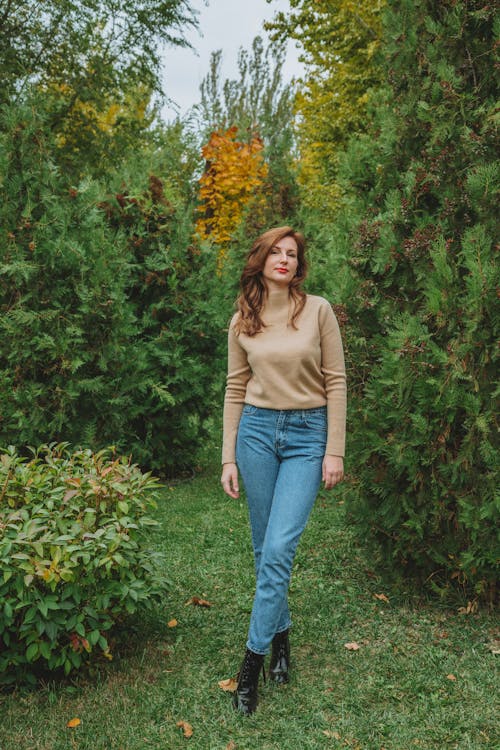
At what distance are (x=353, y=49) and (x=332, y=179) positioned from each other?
11.0 feet

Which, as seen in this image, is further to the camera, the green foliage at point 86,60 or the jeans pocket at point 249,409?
the green foliage at point 86,60

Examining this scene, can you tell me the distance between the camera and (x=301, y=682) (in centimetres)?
338

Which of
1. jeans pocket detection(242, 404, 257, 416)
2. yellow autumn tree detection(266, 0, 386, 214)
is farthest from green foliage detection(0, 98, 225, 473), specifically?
yellow autumn tree detection(266, 0, 386, 214)

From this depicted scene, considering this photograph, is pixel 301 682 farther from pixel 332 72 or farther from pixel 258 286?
pixel 332 72

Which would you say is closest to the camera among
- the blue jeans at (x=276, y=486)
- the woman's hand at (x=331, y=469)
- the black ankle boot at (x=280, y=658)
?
the blue jeans at (x=276, y=486)

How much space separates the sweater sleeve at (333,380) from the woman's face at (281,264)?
0.24 meters

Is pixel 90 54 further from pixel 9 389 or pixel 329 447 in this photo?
pixel 329 447

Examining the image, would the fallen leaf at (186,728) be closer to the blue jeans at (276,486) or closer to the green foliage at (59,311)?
the blue jeans at (276,486)

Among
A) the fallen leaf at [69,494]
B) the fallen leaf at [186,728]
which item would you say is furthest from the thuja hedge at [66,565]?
the fallen leaf at [186,728]

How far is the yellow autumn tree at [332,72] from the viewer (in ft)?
53.7

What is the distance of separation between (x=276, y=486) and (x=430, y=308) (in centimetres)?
146

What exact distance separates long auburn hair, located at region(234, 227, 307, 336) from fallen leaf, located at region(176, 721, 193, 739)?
1.82 m

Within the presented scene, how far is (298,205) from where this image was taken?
8.74 metres

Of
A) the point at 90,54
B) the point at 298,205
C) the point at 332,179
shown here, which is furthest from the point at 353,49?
the point at 298,205
